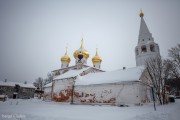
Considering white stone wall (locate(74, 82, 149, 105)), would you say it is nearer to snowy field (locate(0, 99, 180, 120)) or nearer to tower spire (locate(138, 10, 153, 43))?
snowy field (locate(0, 99, 180, 120))

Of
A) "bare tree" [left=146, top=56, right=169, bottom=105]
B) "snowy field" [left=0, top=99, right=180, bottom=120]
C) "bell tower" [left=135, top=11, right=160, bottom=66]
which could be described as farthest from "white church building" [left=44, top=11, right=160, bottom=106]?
"snowy field" [left=0, top=99, right=180, bottom=120]

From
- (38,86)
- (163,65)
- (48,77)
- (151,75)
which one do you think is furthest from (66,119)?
(38,86)

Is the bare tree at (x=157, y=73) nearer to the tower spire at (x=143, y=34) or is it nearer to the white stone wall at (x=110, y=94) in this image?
the white stone wall at (x=110, y=94)

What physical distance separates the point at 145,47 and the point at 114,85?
479 inches

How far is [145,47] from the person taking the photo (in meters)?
26.3

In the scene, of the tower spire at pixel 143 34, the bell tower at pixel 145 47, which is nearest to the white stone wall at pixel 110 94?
the bell tower at pixel 145 47

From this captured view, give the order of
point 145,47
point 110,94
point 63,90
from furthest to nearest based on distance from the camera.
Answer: point 63,90 < point 145,47 < point 110,94

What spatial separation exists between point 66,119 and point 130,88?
13.0m

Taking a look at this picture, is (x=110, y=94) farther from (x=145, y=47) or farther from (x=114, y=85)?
(x=145, y=47)

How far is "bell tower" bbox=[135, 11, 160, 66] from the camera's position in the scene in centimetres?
2508

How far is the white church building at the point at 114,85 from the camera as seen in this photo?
18109 millimetres

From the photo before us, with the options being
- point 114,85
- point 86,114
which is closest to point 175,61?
point 114,85

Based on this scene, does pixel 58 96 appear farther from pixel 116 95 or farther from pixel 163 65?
pixel 163 65

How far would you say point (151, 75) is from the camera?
2066cm
